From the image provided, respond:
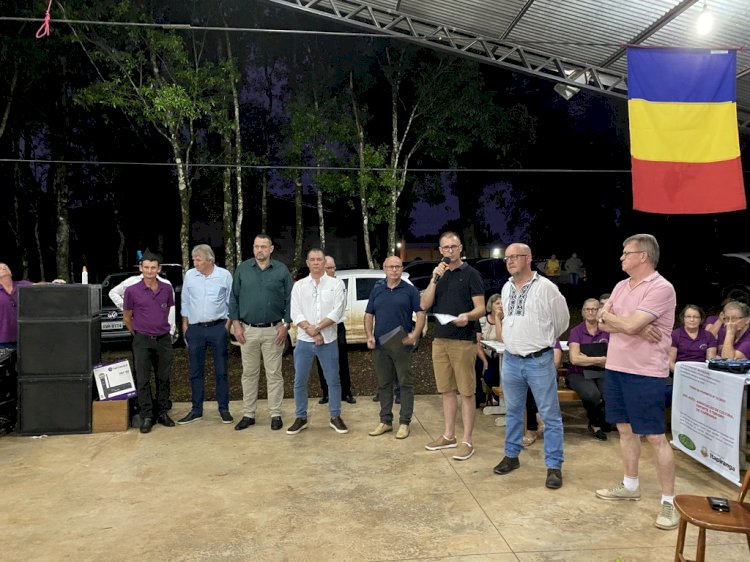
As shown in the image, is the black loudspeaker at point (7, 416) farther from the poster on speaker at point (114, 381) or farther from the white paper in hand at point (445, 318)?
the white paper in hand at point (445, 318)

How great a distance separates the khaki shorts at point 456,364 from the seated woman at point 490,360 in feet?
3.29

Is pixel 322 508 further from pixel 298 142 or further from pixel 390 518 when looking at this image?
pixel 298 142

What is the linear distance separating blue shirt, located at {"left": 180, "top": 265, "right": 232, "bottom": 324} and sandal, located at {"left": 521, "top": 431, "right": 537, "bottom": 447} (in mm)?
3226

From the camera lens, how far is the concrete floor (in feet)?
10.6

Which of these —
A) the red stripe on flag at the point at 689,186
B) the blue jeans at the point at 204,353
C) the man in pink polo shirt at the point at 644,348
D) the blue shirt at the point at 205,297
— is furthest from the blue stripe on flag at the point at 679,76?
the blue jeans at the point at 204,353


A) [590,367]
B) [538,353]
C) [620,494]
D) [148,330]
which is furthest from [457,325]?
[148,330]

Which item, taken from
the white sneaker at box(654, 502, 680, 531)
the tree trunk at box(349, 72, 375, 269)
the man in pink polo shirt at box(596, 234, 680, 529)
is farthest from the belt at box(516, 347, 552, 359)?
the tree trunk at box(349, 72, 375, 269)

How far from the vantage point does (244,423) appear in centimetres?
566

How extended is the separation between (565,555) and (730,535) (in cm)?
108

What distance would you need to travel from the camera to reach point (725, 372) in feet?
13.7

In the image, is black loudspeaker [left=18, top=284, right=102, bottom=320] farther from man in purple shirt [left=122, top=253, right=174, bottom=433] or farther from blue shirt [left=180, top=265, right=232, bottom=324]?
blue shirt [left=180, top=265, right=232, bottom=324]

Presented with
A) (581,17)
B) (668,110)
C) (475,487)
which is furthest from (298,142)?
(475,487)

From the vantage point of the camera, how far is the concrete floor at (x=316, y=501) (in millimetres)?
3223

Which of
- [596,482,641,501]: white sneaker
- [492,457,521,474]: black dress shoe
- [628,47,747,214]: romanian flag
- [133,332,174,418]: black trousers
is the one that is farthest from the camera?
[628,47,747,214]: romanian flag
